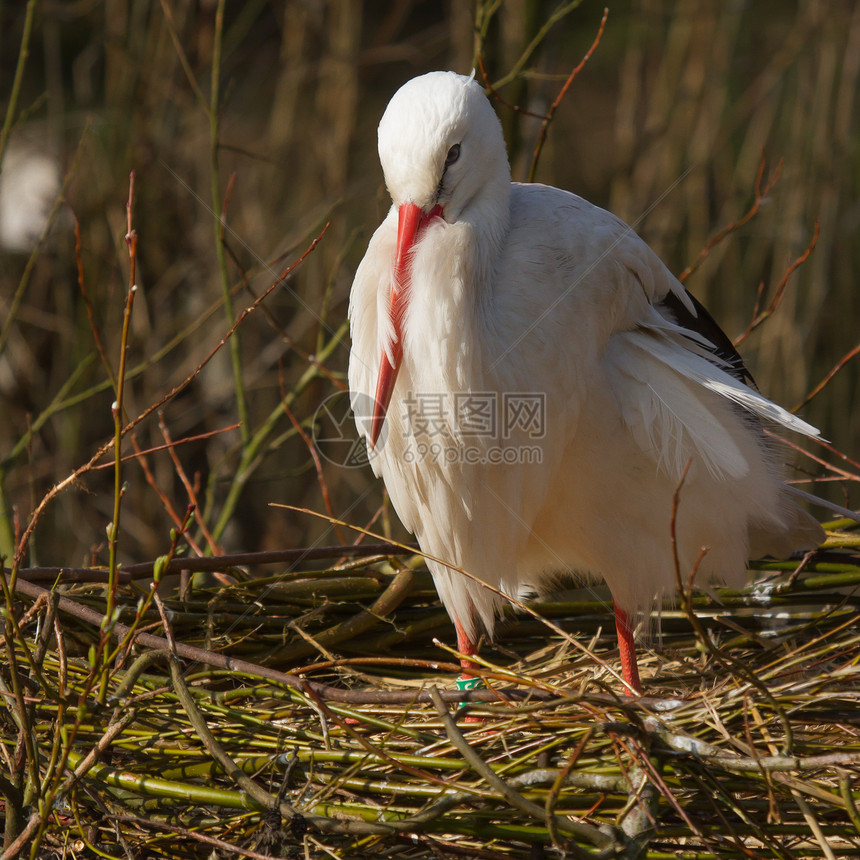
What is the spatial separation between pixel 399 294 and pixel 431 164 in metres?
0.22

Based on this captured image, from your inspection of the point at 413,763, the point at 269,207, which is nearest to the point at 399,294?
the point at 413,763

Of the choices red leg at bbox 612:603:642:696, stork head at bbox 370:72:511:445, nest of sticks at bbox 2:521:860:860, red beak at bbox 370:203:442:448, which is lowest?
red leg at bbox 612:603:642:696

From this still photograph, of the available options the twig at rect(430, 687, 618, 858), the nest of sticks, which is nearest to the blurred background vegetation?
the nest of sticks

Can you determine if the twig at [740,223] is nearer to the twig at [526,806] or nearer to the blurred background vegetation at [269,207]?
the blurred background vegetation at [269,207]

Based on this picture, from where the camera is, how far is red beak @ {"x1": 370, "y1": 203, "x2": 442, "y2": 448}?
1.60 m

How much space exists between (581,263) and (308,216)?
2272 millimetres

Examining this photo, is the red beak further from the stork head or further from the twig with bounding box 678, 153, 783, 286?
the twig with bounding box 678, 153, 783, 286

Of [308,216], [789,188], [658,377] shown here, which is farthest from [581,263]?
[789,188]

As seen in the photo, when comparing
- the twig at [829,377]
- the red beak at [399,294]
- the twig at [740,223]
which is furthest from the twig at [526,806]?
the twig at [740,223]

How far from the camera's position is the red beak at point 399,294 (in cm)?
160

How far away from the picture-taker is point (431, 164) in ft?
5.14

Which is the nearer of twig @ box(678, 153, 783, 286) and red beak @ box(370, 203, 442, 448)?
red beak @ box(370, 203, 442, 448)

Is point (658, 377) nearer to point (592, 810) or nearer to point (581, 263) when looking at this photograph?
point (581, 263)

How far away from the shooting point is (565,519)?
1914mm
